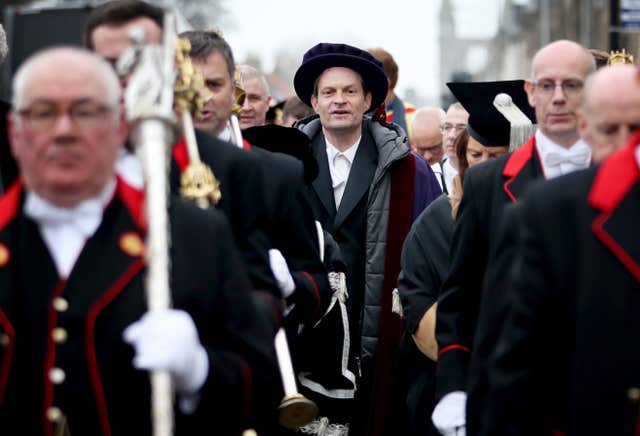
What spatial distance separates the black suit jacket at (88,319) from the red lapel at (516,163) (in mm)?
2147

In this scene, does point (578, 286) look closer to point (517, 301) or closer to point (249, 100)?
point (517, 301)

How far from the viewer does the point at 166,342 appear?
4.21 metres

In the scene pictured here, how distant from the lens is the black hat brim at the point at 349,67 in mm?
9688

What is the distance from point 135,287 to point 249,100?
6.42 meters

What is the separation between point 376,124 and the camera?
982cm

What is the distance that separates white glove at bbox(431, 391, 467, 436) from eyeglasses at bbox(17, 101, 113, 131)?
2.67m

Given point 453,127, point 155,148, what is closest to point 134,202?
point 155,148

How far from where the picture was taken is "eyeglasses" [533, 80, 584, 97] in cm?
672

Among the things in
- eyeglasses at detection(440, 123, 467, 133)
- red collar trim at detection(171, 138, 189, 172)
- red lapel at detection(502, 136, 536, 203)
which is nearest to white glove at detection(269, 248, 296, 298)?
red collar trim at detection(171, 138, 189, 172)

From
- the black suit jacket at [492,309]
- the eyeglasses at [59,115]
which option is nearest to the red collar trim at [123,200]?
the eyeglasses at [59,115]

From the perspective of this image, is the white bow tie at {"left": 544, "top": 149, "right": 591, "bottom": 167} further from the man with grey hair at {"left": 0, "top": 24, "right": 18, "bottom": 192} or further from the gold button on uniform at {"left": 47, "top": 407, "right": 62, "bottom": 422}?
the gold button on uniform at {"left": 47, "top": 407, "right": 62, "bottom": 422}

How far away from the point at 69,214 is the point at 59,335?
34cm

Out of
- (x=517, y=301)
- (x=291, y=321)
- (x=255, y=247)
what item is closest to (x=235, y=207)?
(x=255, y=247)

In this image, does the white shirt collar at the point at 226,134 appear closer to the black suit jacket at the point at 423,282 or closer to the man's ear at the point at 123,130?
the black suit jacket at the point at 423,282
